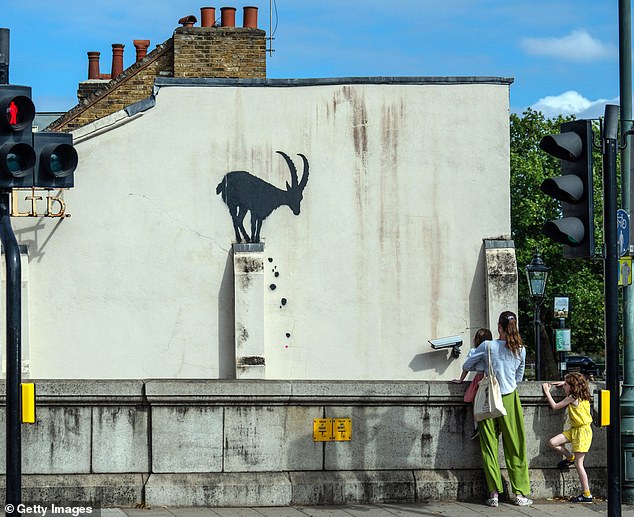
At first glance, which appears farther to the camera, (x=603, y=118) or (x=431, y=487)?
(x=431, y=487)

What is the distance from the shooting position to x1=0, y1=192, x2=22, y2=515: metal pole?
7543 millimetres

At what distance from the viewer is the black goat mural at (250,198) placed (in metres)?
20.6

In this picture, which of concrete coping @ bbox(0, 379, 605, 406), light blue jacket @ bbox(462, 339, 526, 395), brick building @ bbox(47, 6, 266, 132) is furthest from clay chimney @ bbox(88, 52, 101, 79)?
light blue jacket @ bbox(462, 339, 526, 395)

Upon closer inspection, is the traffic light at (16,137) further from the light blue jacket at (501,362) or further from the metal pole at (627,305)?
the metal pole at (627,305)

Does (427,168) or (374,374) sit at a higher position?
(427,168)

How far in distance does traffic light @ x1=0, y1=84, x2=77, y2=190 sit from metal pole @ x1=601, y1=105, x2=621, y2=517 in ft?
13.1

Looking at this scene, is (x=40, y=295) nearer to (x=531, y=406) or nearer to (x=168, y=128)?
(x=168, y=128)

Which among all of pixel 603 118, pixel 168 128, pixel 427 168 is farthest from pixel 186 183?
pixel 603 118

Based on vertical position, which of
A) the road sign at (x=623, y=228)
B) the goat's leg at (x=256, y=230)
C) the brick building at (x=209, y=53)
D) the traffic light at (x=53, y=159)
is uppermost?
the brick building at (x=209, y=53)

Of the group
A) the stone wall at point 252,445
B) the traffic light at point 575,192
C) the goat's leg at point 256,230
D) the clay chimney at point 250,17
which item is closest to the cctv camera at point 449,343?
the goat's leg at point 256,230

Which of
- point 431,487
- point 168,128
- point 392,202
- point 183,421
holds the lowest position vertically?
point 431,487

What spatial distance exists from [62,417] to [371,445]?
276 centimetres

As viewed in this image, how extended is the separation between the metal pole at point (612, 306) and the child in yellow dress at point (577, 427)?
67.4 inches

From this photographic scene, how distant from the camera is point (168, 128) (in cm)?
2055
